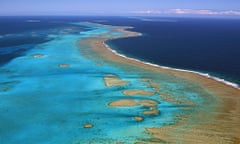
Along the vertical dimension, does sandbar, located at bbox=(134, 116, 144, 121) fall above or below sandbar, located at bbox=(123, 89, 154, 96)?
below

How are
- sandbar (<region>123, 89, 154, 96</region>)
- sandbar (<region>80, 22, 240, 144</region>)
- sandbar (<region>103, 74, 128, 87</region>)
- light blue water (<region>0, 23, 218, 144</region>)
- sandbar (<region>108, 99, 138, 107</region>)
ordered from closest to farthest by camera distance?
sandbar (<region>80, 22, 240, 144</region>) → light blue water (<region>0, 23, 218, 144</region>) → sandbar (<region>108, 99, 138, 107</region>) → sandbar (<region>123, 89, 154, 96</region>) → sandbar (<region>103, 74, 128, 87</region>)

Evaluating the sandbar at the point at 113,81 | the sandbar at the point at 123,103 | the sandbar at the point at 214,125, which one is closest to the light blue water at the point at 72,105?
the sandbar at the point at 123,103

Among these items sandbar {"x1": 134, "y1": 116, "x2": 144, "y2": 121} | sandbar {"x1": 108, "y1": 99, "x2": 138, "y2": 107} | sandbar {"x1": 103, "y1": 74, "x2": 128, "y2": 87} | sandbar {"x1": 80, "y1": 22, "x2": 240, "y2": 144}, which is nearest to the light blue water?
sandbar {"x1": 134, "y1": 116, "x2": 144, "y2": 121}

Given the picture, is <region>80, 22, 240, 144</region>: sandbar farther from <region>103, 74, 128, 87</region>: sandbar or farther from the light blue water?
<region>103, 74, 128, 87</region>: sandbar

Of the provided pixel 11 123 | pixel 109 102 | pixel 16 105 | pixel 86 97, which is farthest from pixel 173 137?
pixel 16 105

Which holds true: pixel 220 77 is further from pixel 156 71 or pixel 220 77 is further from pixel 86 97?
pixel 86 97

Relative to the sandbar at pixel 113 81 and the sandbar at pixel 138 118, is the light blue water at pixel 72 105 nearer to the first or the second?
the sandbar at pixel 138 118

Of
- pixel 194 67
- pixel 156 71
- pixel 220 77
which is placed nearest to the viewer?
pixel 220 77

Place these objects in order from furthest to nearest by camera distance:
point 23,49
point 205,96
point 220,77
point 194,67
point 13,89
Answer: point 23,49, point 194,67, point 220,77, point 13,89, point 205,96
